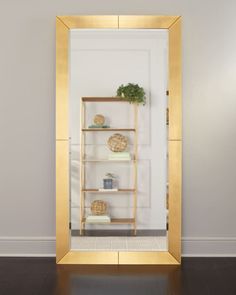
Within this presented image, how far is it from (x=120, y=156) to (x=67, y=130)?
0.51m

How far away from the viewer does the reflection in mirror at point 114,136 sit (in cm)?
350

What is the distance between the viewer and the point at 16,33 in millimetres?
3572

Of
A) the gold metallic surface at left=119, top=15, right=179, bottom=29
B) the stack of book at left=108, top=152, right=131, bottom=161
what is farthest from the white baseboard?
the gold metallic surface at left=119, top=15, right=179, bottom=29

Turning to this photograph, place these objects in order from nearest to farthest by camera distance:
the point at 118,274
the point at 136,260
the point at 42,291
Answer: the point at 42,291
the point at 118,274
the point at 136,260

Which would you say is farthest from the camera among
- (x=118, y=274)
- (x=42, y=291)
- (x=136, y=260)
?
(x=136, y=260)

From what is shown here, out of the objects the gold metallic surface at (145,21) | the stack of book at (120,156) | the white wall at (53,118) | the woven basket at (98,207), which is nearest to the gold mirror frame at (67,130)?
the gold metallic surface at (145,21)

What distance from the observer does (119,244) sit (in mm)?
3488

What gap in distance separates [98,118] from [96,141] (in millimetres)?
199

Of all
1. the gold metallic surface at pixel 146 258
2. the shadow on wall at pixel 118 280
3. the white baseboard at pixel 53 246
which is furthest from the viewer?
the white baseboard at pixel 53 246

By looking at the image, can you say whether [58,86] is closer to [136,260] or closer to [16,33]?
[16,33]

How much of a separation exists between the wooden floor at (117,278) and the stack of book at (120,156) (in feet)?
2.98

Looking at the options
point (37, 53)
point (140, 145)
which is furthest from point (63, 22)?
point (140, 145)

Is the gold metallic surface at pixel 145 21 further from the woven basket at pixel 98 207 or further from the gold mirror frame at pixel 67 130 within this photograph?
the woven basket at pixel 98 207

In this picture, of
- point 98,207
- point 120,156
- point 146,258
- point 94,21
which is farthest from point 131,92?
point 146,258
